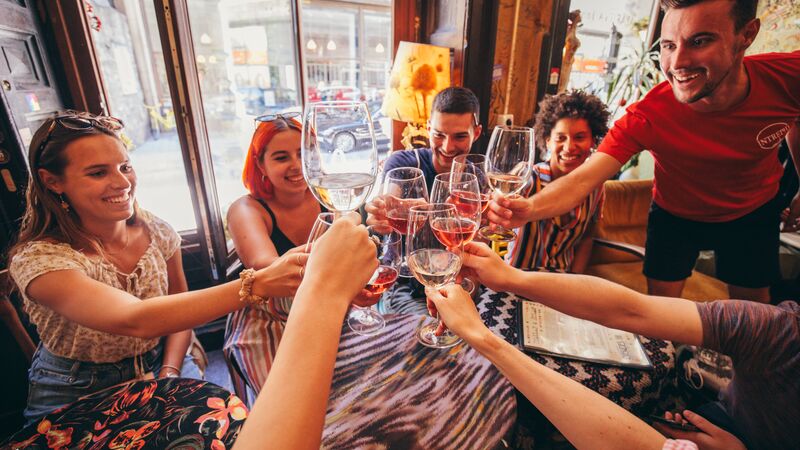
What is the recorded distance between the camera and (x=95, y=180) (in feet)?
4.41

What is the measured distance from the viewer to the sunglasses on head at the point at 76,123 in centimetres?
128

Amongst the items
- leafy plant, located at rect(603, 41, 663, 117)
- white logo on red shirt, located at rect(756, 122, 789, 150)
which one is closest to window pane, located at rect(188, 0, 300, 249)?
white logo on red shirt, located at rect(756, 122, 789, 150)

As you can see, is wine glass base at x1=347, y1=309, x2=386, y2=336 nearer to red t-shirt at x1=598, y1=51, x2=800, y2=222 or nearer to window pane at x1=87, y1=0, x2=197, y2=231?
red t-shirt at x1=598, y1=51, x2=800, y2=222

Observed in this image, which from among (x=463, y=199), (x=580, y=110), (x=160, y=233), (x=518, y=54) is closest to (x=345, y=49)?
(x=518, y=54)

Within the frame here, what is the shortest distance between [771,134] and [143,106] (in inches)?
228

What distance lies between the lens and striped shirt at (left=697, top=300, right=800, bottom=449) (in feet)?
3.18

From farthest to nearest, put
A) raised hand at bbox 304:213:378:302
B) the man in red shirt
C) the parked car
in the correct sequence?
the man in red shirt, the parked car, raised hand at bbox 304:213:378:302

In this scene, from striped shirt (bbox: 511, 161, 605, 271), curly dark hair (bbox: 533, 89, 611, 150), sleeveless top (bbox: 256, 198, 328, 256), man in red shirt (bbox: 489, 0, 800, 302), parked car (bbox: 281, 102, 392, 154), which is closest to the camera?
parked car (bbox: 281, 102, 392, 154)

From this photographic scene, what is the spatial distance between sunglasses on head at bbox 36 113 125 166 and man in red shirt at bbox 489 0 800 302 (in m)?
1.56

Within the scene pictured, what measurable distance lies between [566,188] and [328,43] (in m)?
5.65

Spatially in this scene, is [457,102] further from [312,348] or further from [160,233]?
[312,348]

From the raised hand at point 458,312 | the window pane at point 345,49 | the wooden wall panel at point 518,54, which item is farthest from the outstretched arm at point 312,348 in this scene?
the window pane at point 345,49

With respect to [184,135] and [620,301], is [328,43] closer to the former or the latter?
[184,135]

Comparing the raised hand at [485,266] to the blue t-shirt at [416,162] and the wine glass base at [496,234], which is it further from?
the blue t-shirt at [416,162]
